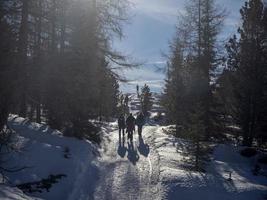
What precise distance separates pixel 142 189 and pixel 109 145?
10.6 meters

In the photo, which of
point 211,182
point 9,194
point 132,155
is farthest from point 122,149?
point 9,194

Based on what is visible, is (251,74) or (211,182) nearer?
(211,182)

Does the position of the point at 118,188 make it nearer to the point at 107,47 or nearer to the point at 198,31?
the point at 107,47

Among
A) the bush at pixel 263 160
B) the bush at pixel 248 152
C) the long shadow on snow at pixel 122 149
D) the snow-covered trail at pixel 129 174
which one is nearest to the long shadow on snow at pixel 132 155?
the snow-covered trail at pixel 129 174

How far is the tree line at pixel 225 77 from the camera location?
29719mm

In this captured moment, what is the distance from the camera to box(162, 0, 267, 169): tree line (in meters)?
29.7

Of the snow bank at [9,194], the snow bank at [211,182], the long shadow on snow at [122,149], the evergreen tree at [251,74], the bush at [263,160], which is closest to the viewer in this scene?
the snow bank at [9,194]

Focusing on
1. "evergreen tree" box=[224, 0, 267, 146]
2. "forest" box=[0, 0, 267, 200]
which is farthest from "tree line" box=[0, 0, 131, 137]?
"evergreen tree" box=[224, 0, 267, 146]

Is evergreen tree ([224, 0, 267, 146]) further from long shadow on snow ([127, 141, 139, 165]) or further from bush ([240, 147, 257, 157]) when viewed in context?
long shadow on snow ([127, 141, 139, 165])

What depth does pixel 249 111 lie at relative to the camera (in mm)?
29938

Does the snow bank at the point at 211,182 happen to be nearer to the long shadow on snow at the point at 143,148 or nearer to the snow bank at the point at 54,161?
the long shadow on snow at the point at 143,148

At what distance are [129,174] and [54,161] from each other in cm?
313

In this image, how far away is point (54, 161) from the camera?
16703 millimetres

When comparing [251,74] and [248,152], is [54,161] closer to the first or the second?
[248,152]
